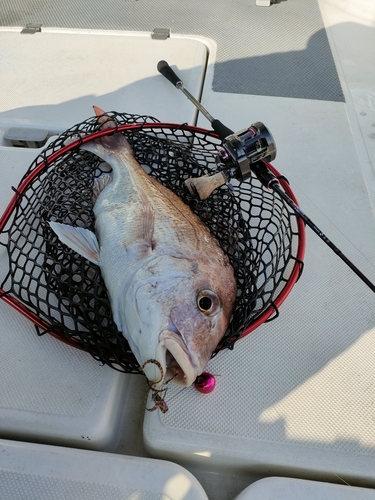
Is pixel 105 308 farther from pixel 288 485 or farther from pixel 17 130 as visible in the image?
pixel 17 130

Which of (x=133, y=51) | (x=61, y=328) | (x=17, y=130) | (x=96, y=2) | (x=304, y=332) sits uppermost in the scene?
(x=96, y=2)

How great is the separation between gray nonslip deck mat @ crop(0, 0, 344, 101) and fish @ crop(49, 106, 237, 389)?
4.43ft

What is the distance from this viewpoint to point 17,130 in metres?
2.29

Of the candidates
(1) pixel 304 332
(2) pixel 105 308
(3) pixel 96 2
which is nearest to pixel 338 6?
(3) pixel 96 2

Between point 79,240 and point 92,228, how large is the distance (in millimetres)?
234

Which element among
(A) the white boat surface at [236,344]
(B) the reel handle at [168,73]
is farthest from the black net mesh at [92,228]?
Result: (B) the reel handle at [168,73]

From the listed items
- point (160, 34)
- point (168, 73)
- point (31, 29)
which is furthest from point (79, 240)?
point (31, 29)

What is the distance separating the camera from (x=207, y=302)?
123 cm

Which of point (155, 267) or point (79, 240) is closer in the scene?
point (155, 267)

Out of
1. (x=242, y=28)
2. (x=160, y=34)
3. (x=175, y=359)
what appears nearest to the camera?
(x=175, y=359)

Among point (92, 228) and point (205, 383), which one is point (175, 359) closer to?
point (205, 383)

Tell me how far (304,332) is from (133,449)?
81 centimetres

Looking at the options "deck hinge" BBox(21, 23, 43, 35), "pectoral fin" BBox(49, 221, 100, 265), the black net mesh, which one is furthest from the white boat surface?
"pectoral fin" BBox(49, 221, 100, 265)

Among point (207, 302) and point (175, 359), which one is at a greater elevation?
point (207, 302)
